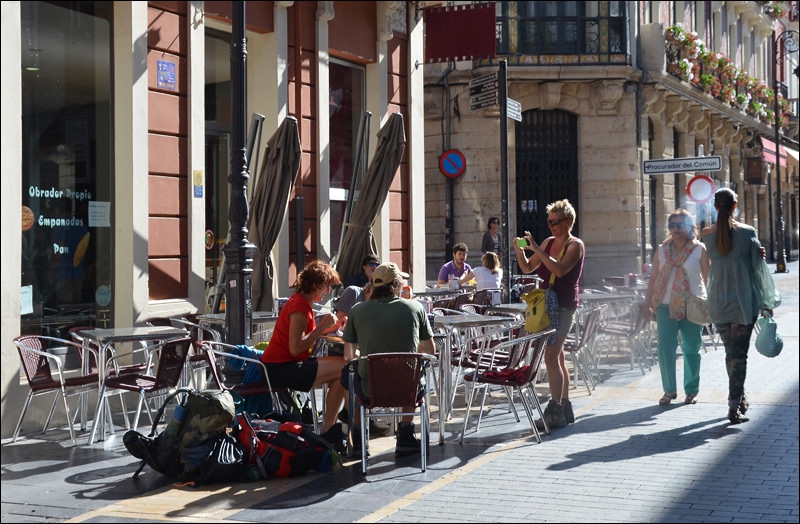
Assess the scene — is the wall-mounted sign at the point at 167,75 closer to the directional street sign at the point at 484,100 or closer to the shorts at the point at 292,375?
the directional street sign at the point at 484,100

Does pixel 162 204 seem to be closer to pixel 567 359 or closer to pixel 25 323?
pixel 25 323

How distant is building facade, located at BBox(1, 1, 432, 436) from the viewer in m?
9.58

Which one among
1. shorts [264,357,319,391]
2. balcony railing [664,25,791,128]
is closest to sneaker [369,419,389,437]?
shorts [264,357,319,391]

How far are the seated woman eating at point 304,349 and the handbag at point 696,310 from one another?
11.2 ft

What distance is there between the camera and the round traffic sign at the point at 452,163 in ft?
76.2

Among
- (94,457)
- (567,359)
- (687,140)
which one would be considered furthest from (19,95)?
(687,140)

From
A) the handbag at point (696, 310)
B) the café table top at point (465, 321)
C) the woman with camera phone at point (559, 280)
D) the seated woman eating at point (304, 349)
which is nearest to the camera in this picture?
the seated woman eating at point (304, 349)

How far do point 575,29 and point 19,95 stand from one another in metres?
17.4

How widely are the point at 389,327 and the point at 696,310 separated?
11.1 ft

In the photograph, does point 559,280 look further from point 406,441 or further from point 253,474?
point 253,474

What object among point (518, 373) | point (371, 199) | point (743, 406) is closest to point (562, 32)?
point (371, 199)

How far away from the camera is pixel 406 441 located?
764cm

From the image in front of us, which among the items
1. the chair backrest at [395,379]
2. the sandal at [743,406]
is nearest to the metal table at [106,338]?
the chair backrest at [395,379]

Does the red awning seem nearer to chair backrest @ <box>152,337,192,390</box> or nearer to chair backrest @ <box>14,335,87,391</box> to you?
chair backrest @ <box>152,337,192,390</box>
